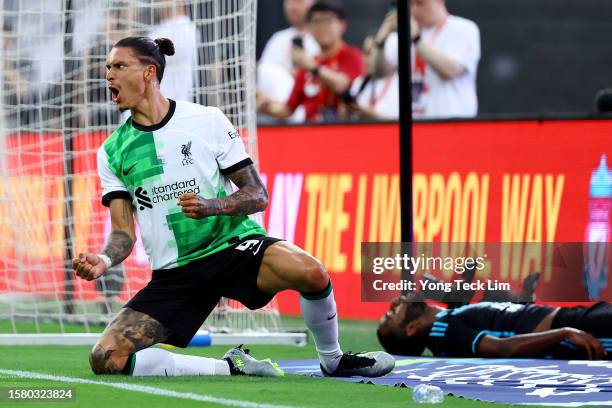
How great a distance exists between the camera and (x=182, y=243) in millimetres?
7766

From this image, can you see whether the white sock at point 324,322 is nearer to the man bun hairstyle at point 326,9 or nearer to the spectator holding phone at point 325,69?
the spectator holding phone at point 325,69

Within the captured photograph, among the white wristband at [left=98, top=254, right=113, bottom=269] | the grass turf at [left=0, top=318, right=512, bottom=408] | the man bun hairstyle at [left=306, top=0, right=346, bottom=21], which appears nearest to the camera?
the grass turf at [left=0, top=318, right=512, bottom=408]

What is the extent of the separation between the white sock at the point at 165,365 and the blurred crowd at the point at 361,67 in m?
4.98

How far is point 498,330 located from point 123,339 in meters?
2.51

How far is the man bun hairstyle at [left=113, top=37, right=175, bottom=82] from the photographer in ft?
25.8

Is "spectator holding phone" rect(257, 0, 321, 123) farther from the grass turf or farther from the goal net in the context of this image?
the grass turf

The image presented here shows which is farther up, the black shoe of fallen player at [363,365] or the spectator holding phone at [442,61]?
the spectator holding phone at [442,61]

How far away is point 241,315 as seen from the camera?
10.7m

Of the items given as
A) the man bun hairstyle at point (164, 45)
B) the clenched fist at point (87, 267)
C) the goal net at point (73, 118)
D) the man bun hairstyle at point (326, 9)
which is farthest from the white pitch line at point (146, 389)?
the man bun hairstyle at point (326, 9)

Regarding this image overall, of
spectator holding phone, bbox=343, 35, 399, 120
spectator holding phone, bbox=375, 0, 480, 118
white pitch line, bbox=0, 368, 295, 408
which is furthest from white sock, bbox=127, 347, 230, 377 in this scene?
spectator holding phone, bbox=343, 35, 399, 120

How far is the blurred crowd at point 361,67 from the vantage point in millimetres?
13547

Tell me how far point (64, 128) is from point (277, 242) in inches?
156

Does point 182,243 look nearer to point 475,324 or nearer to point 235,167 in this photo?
point 235,167

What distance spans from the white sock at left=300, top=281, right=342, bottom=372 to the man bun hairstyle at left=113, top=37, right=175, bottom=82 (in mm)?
1411
